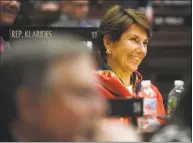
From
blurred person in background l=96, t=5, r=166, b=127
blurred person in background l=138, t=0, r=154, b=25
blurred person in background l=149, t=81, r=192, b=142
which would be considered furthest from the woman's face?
blurred person in background l=149, t=81, r=192, b=142

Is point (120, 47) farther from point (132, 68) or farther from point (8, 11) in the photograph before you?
point (8, 11)

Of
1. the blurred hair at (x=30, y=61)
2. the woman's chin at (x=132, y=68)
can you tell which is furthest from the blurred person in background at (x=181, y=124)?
the blurred hair at (x=30, y=61)

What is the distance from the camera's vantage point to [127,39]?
3.91 m

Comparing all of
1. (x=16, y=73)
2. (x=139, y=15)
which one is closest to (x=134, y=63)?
(x=139, y=15)

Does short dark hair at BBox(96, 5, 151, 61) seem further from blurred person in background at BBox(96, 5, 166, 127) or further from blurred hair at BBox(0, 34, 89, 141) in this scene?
blurred hair at BBox(0, 34, 89, 141)

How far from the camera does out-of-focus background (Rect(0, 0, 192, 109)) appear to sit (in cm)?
387

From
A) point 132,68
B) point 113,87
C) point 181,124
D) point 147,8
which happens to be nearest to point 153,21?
point 147,8

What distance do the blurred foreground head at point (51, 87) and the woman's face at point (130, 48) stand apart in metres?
0.19

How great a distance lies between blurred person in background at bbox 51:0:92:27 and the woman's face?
0.27 metres

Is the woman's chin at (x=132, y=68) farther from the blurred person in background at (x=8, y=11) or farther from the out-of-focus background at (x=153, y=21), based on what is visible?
the blurred person in background at (x=8, y=11)

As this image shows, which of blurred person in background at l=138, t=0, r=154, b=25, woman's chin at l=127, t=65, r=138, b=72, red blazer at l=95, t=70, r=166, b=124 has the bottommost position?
red blazer at l=95, t=70, r=166, b=124

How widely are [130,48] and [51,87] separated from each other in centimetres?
63

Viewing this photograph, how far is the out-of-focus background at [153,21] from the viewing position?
3.87 meters

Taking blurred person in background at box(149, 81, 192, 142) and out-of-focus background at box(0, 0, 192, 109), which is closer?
out-of-focus background at box(0, 0, 192, 109)
